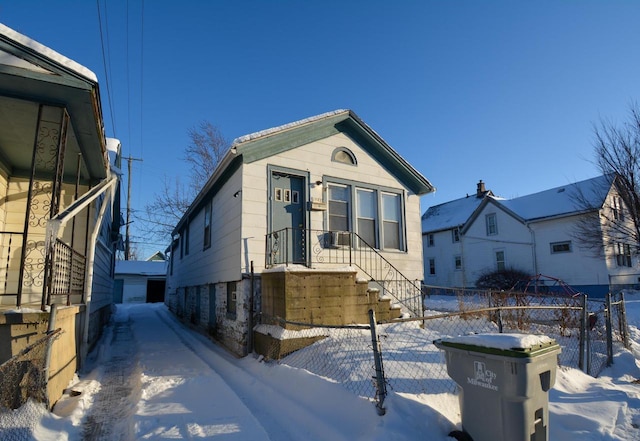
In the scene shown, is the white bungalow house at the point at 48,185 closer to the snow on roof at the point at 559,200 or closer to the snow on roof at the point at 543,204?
the snow on roof at the point at 543,204

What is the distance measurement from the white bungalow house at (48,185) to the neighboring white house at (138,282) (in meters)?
21.6

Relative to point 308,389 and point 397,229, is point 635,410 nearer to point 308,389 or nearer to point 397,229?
point 308,389

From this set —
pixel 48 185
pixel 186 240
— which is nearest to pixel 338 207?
pixel 48 185

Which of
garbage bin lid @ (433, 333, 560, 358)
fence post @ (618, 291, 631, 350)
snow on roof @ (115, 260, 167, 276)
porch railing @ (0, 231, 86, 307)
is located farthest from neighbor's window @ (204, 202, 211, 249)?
snow on roof @ (115, 260, 167, 276)

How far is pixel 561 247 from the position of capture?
71.8 feet

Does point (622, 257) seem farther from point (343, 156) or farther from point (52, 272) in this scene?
point (52, 272)

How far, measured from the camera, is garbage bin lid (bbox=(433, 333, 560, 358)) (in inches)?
123

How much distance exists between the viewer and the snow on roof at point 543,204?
21094 millimetres

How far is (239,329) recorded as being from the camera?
814 centimetres

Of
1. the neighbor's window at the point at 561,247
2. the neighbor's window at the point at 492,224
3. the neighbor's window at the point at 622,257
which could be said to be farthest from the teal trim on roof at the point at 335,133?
the neighbor's window at the point at 492,224

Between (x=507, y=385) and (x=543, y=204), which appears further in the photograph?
(x=543, y=204)

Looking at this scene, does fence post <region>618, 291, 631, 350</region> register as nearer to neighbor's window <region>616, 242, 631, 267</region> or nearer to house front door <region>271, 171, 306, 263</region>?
house front door <region>271, 171, 306, 263</region>

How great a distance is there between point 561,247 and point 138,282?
28.3 meters

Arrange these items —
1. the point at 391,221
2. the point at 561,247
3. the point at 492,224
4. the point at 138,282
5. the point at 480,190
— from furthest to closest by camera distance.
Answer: the point at 480,190
the point at 138,282
the point at 492,224
the point at 561,247
the point at 391,221
